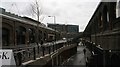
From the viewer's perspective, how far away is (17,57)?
11734mm

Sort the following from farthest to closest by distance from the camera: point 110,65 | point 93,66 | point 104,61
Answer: point 93,66 < point 104,61 < point 110,65

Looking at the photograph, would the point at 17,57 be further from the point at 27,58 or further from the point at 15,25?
the point at 15,25

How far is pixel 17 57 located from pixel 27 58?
285 cm

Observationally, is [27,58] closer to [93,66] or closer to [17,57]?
[17,57]

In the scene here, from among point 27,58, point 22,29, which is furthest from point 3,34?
point 27,58

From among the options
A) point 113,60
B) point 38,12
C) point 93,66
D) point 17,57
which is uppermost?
point 38,12

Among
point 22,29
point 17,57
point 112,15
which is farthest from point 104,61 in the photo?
point 22,29

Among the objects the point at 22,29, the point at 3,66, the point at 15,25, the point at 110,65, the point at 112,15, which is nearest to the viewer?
the point at 3,66

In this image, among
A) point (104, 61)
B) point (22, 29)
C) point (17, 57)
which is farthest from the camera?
point (22, 29)

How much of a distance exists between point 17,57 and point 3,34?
20.5 meters

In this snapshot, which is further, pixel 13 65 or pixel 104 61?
pixel 104 61

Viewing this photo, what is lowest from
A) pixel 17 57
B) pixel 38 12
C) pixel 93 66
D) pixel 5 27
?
pixel 93 66

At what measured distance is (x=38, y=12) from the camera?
3022cm

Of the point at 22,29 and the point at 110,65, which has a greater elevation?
the point at 22,29
